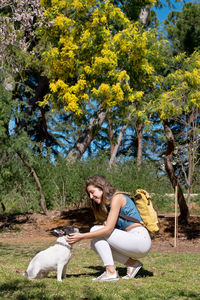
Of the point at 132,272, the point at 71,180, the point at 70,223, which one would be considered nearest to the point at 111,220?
the point at 132,272

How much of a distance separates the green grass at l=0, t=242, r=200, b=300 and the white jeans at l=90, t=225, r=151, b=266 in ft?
1.03

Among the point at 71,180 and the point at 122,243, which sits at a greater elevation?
the point at 71,180

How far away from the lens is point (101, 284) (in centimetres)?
439

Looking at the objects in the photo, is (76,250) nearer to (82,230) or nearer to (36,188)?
(82,230)

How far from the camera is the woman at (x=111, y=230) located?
4500mm

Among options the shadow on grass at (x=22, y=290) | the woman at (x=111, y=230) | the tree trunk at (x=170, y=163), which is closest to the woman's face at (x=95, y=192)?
the woman at (x=111, y=230)

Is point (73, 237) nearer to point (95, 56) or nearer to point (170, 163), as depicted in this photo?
point (170, 163)

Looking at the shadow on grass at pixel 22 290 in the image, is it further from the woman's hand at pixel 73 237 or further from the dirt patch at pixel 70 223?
the dirt patch at pixel 70 223

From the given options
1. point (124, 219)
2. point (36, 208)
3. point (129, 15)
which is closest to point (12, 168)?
point (36, 208)

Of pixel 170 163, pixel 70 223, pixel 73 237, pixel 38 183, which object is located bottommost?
pixel 70 223

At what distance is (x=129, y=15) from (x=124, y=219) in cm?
813

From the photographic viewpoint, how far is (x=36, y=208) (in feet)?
41.8

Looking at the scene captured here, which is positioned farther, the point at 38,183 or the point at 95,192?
the point at 38,183

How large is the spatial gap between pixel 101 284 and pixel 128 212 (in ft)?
2.80
